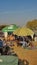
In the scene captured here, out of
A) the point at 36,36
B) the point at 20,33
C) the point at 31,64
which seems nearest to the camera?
the point at 31,64

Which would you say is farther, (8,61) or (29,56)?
(29,56)

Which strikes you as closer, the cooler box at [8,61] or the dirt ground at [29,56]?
the cooler box at [8,61]

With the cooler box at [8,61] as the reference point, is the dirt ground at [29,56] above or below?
below

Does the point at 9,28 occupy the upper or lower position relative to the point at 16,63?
upper

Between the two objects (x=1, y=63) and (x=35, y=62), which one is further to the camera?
(x=35, y=62)

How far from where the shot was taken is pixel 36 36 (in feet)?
70.8

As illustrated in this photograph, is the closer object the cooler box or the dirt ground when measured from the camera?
the cooler box

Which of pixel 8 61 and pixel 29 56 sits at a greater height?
pixel 8 61

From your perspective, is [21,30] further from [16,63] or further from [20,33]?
[16,63]

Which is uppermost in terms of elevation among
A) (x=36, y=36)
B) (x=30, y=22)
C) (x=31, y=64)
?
(x=30, y=22)

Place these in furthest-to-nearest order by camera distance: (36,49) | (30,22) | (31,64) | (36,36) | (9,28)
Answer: (30,22), (9,28), (36,36), (36,49), (31,64)

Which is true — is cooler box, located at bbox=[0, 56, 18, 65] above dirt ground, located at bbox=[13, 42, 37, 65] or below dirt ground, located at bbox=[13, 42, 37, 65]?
above

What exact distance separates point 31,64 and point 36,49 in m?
4.76

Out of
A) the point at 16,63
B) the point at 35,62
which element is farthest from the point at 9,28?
the point at 16,63
